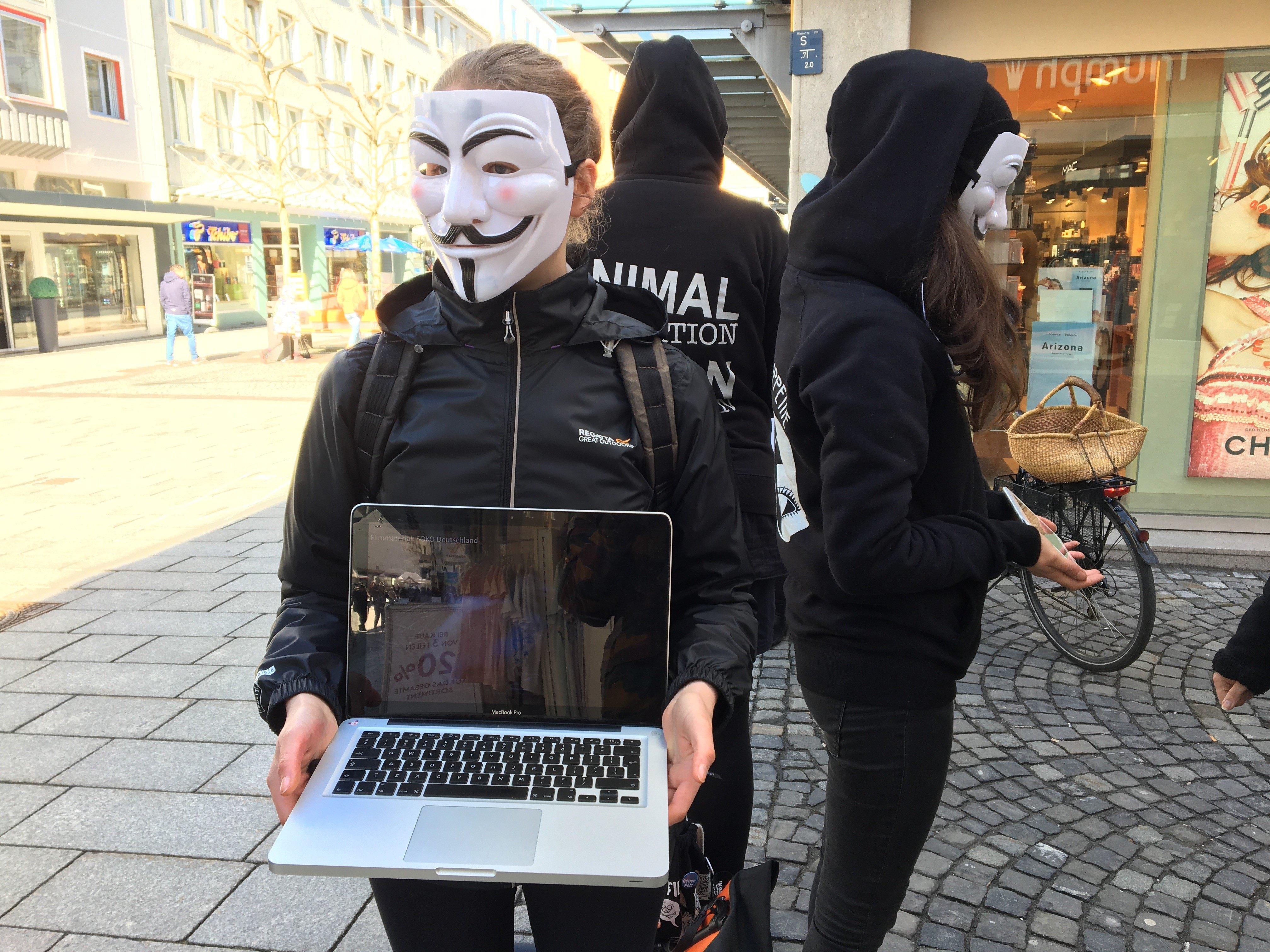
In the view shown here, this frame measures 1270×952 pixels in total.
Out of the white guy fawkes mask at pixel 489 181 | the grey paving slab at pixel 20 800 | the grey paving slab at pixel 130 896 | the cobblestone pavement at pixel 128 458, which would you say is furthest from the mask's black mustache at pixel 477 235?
the cobblestone pavement at pixel 128 458

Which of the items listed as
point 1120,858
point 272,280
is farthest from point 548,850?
point 272,280

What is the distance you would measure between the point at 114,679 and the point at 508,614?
365cm

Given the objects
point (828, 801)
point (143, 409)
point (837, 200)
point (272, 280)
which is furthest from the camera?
point (272, 280)

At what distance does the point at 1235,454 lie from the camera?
20.7ft

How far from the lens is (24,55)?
2186cm

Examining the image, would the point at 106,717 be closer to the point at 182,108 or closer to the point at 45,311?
the point at 45,311

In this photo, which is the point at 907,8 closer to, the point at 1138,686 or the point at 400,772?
the point at 1138,686

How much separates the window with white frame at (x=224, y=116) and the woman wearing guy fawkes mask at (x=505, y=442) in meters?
30.2

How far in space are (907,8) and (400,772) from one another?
5.86m

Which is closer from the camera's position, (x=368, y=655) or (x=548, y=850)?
(x=548, y=850)

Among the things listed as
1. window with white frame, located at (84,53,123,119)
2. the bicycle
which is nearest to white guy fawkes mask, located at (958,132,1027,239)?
the bicycle

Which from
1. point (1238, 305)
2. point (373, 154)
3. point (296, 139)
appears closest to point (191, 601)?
point (1238, 305)

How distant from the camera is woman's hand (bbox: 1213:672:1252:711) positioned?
2.11 meters

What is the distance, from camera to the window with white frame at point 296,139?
3159 centimetres
